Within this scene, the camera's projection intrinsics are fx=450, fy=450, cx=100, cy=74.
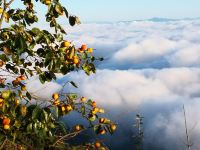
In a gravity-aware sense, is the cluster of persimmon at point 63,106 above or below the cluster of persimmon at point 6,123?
above

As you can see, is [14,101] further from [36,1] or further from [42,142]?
[36,1]

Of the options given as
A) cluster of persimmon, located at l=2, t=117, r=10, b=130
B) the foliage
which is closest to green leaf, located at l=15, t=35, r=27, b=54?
the foliage

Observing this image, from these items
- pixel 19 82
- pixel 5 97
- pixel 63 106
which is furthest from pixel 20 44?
pixel 63 106

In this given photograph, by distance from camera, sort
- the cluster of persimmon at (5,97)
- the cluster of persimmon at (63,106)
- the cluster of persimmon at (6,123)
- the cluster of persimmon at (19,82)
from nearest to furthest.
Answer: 1. the cluster of persimmon at (5,97)
2. the cluster of persimmon at (6,123)
3. the cluster of persimmon at (63,106)
4. the cluster of persimmon at (19,82)

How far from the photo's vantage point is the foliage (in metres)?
7.07

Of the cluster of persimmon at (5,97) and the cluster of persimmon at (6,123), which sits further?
the cluster of persimmon at (6,123)

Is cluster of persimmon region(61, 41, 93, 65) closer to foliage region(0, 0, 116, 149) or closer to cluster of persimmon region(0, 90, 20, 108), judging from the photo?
foliage region(0, 0, 116, 149)

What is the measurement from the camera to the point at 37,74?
8.09 metres

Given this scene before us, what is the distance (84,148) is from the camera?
952 centimetres

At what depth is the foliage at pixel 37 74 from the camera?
7.07 metres

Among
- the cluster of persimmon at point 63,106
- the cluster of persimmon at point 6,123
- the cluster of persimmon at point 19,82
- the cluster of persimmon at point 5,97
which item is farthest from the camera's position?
the cluster of persimmon at point 19,82

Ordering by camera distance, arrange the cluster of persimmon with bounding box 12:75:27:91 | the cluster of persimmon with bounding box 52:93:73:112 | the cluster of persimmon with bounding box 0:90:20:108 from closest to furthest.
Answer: the cluster of persimmon with bounding box 0:90:20:108, the cluster of persimmon with bounding box 52:93:73:112, the cluster of persimmon with bounding box 12:75:27:91

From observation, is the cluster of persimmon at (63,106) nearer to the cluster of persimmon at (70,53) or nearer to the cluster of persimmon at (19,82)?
the cluster of persimmon at (19,82)

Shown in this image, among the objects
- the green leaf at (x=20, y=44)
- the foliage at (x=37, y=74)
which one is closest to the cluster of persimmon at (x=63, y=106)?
the foliage at (x=37, y=74)
